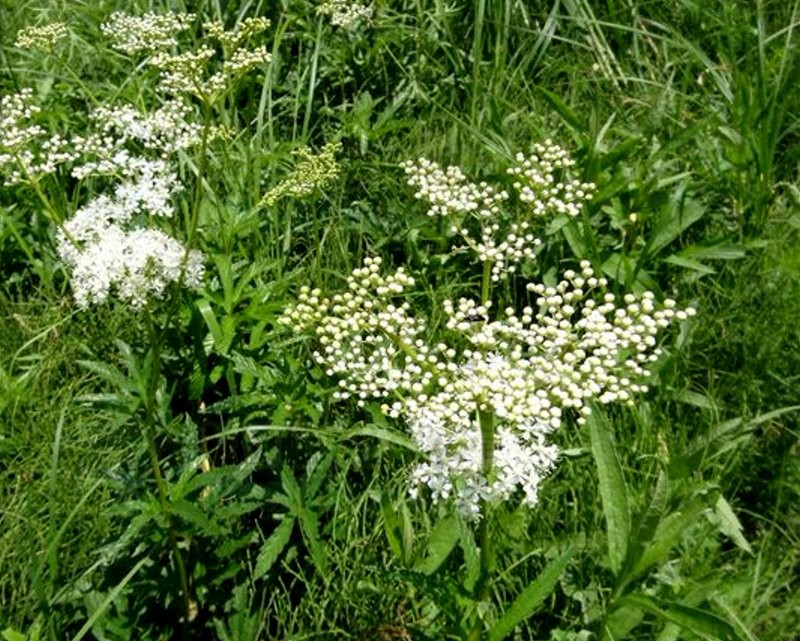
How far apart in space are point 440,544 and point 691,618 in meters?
0.69

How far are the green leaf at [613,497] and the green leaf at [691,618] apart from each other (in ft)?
0.65

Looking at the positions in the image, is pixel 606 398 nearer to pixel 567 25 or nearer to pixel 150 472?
pixel 150 472

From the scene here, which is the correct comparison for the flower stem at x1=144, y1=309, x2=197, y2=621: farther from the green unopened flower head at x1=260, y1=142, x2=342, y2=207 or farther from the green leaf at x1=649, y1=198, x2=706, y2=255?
the green leaf at x1=649, y1=198, x2=706, y2=255

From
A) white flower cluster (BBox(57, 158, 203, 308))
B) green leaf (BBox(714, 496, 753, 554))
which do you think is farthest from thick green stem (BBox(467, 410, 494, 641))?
white flower cluster (BBox(57, 158, 203, 308))

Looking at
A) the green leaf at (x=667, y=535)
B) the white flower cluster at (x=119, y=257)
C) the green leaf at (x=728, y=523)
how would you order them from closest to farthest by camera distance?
the green leaf at (x=667, y=535), the white flower cluster at (x=119, y=257), the green leaf at (x=728, y=523)

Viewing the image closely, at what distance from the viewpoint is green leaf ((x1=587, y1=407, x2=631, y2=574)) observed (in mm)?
2428

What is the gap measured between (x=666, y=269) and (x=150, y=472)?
2.00m

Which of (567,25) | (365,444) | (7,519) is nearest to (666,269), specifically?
(365,444)

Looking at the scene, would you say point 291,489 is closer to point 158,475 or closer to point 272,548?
point 272,548

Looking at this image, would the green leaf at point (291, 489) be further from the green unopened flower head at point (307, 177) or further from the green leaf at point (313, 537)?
the green unopened flower head at point (307, 177)

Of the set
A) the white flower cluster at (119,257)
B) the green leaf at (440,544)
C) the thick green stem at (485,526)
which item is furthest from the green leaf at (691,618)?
the white flower cluster at (119,257)

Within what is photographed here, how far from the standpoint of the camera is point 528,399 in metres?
1.94

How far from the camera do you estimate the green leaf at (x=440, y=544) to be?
8.54 feet

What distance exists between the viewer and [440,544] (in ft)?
8.60
